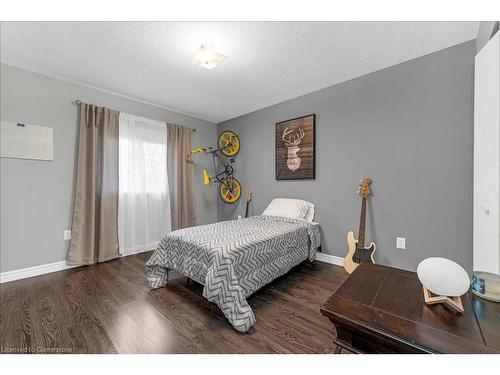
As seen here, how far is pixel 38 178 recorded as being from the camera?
235cm

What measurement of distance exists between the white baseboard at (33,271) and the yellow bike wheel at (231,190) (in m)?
2.40

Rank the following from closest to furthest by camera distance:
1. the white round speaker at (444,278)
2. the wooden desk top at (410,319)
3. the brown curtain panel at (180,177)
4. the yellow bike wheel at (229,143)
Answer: the wooden desk top at (410,319) → the white round speaker at (444,278) → the brown curtain panel at (180,177) → the yellow bike wheel at (229,143)

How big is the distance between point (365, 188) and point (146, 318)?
8.11 feet

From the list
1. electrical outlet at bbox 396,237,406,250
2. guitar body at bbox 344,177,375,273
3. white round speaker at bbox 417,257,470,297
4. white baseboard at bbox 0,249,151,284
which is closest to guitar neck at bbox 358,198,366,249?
guitar body at bbox 344,177,375,273

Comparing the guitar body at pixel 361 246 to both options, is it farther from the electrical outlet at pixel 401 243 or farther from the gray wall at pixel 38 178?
the gray wall at pixel 38 178

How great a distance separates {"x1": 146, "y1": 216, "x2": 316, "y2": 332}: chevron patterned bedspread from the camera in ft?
4.92

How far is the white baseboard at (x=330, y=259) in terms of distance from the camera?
263 cm

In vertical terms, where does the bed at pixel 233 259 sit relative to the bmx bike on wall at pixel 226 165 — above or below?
below

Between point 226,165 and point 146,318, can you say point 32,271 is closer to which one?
point 146,318

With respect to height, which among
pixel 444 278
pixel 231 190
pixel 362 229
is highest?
pixel 231 190

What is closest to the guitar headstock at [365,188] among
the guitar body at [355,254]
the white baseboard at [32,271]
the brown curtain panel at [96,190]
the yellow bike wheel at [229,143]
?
the guitar body at [355,254]

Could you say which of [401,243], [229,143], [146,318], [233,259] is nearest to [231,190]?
[229,143]
